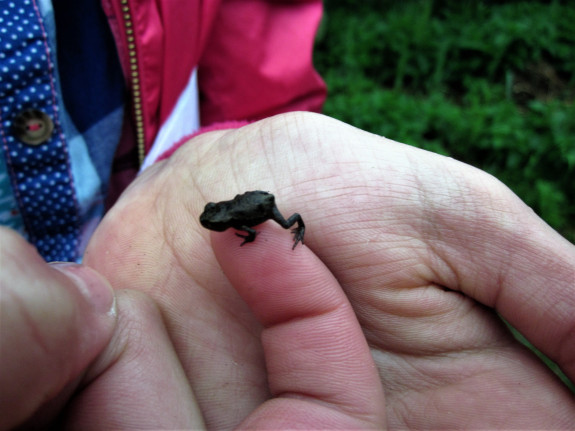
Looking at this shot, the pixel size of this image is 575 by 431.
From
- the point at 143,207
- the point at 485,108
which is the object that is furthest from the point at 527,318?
the point at 485,108

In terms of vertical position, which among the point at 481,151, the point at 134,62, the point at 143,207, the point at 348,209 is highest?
the point at 134,62

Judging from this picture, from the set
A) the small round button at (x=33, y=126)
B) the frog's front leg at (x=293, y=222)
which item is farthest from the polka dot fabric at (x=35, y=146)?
the frog's front leg at (x=293, y=222)

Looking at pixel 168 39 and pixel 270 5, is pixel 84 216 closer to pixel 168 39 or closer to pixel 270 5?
pixel 168 39

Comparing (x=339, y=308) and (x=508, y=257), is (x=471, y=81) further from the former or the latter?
(x=339, y=308)

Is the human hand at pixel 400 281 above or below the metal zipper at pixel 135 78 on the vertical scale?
below

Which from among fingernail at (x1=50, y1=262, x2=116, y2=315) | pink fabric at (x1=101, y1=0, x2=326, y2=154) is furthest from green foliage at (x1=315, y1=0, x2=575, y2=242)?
fingernail at (x1=50, y1=262, x2=116, y2=315)

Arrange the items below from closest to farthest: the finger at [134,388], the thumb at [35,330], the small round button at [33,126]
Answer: the thumb at [35,330], the finger at [134,388], the small round button at [33,126]

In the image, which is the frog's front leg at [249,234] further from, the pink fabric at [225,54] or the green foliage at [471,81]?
the green foliage at [471,81]
